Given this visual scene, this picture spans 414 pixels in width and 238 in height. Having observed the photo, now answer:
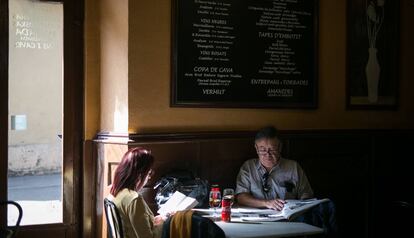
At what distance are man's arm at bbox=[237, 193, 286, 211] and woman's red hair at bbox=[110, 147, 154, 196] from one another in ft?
2.81

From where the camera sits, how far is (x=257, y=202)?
3418 millimetres

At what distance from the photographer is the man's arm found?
3.29 metres

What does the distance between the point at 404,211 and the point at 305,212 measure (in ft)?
6.15

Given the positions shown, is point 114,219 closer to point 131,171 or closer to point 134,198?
point 134,198

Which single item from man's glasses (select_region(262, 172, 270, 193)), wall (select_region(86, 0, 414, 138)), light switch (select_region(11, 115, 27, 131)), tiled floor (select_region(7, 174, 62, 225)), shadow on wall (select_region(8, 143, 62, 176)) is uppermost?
wall (select_region(86, 0, 414, 138))

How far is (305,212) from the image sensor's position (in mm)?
3166

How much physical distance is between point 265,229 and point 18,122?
2.06 metres

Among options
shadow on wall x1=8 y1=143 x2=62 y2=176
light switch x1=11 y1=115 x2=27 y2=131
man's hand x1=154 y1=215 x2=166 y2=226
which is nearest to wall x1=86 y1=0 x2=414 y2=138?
shadow on wall x1=8 y1=143 x2=62 y2=176

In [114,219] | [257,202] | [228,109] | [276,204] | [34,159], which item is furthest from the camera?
[228,109]

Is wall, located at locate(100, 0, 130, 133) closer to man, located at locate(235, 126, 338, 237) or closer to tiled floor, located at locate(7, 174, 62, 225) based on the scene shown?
tiled floor, located at locate(7, 174, 62, 225)

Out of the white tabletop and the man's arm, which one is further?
the man's arm

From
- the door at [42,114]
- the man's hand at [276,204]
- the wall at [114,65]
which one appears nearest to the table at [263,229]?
the man's hand at [276,204]

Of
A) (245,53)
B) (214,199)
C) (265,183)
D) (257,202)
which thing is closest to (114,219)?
(214,199)

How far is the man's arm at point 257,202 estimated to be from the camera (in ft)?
10.8
